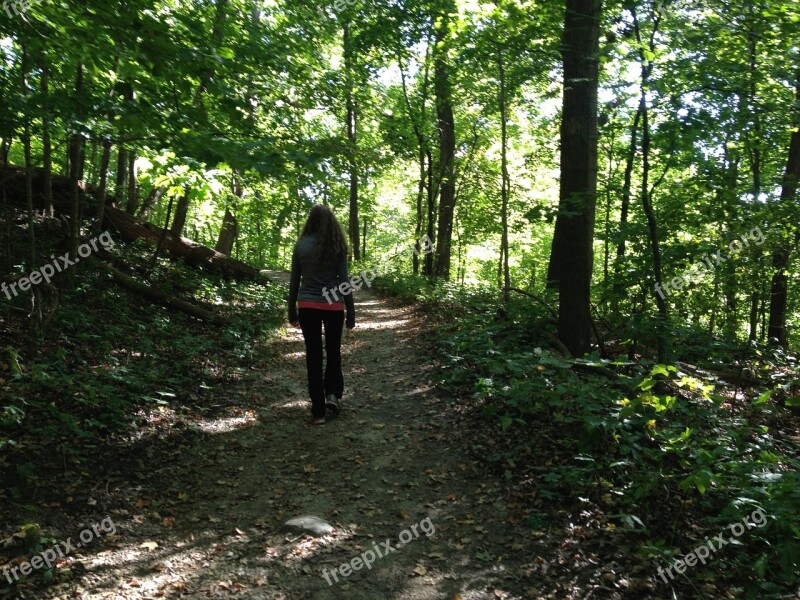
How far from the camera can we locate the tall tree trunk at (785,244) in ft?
22.6

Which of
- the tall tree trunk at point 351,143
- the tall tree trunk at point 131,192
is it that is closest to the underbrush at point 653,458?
the tall tree trunk at point 351,143

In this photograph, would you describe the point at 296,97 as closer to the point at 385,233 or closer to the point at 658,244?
the point at 658,244

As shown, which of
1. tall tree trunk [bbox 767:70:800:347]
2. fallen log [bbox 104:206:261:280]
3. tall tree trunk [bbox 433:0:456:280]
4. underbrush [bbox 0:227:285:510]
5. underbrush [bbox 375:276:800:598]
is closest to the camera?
underbrush [bbox 375:276:800:598]

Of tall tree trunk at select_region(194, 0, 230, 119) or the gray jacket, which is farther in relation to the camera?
the gray jacket

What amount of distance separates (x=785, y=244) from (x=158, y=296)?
10.6 metres

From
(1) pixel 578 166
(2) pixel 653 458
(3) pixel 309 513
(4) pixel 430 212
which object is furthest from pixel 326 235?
(4) pixel 430 212

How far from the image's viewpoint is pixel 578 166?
6570 millimetres

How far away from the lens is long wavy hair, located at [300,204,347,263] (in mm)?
5840

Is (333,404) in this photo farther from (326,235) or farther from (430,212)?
(430,212)

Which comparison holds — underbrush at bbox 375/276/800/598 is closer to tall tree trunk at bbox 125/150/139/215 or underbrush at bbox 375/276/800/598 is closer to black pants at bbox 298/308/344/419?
black pants at bbox 298/308/344/419

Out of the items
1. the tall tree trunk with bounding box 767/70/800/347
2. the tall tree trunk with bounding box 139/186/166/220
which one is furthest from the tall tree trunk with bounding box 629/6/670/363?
the tall tree trunk with bounding box 139/186/166/220

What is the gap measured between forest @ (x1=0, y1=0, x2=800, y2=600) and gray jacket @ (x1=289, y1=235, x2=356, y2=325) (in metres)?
0.58

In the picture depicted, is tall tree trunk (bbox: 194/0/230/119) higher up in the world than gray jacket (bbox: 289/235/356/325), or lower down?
higher up

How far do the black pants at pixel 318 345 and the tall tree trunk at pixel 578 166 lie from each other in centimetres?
304
